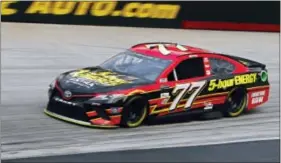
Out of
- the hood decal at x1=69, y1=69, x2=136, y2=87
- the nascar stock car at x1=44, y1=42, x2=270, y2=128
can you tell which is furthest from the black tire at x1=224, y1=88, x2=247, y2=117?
the hood decal at x1=69, y1=69, x2=136, y2=87

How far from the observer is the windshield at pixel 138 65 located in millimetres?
11953

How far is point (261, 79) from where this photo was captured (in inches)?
528

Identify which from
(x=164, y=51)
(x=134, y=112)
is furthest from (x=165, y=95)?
(x=164, y=51)

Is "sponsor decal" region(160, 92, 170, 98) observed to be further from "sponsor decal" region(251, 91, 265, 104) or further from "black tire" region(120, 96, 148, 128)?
"sponsor decal" region(251, 91, 265, 104)

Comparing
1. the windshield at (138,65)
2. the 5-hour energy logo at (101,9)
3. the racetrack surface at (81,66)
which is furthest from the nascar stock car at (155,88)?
the 5-hour energy logo at (101,9)

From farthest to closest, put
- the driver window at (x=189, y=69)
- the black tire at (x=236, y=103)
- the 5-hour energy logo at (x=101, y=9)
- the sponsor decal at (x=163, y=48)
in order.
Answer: the 5-hour energy logo at (x=101, y=9) → the black tire at (x=236, y=103) → the sponsor decal at (x=163, y=48) → the driver window at (x=189, y=69)

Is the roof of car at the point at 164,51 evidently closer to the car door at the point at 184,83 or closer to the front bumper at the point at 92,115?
the car door at the point at 184,83

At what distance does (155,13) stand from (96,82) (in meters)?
12.6

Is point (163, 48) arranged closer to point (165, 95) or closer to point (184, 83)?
point (184, 83)

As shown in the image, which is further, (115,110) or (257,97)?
(257,97)

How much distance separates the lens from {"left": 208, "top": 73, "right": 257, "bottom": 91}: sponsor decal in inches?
490

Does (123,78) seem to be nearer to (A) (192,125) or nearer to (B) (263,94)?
(A) (192,125)

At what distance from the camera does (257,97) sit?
13367mm

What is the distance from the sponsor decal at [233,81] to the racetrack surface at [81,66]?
626mm
